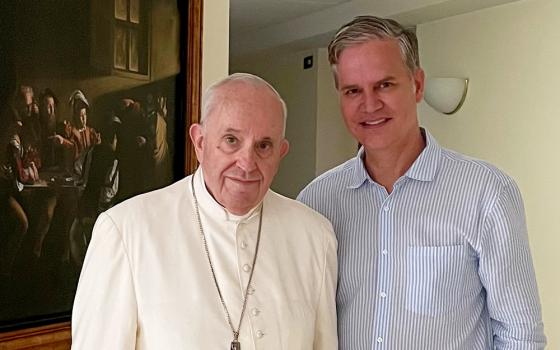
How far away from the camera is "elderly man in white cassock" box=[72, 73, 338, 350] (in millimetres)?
1421

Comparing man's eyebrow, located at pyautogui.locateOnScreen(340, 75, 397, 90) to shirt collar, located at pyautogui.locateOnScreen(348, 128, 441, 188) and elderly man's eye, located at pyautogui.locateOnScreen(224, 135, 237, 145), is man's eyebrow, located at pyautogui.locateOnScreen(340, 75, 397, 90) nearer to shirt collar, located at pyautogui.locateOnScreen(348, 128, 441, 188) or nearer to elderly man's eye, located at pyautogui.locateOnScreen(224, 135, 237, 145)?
shirt collar, located at pyautogui.locateOnScreen(348, 128, 441, 188)

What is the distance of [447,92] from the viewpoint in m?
4.17

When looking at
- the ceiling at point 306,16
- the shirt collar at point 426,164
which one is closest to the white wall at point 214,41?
the shirt collar at point 426,164

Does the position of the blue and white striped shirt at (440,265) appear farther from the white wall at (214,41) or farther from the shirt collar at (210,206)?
the white wall at (214,41)

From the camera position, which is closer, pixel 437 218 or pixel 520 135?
pixel 437 218

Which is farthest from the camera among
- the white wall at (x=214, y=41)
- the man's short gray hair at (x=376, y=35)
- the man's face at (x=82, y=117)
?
the white wall at (x=214, y=41)

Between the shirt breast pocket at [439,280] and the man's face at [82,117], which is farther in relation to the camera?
the man's face at [82,117]

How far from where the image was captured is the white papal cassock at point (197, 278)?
1415mm

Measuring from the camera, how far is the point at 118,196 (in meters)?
2.45

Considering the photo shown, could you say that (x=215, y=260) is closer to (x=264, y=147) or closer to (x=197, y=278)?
(x=197, y=278)

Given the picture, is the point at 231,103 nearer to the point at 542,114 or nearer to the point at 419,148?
the point at 419,148

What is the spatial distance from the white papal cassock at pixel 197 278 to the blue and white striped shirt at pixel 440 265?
0.30 feet

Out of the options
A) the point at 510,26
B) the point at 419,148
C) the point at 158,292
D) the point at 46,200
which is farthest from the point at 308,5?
the point at 158,292

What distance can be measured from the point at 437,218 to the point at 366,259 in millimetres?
174
